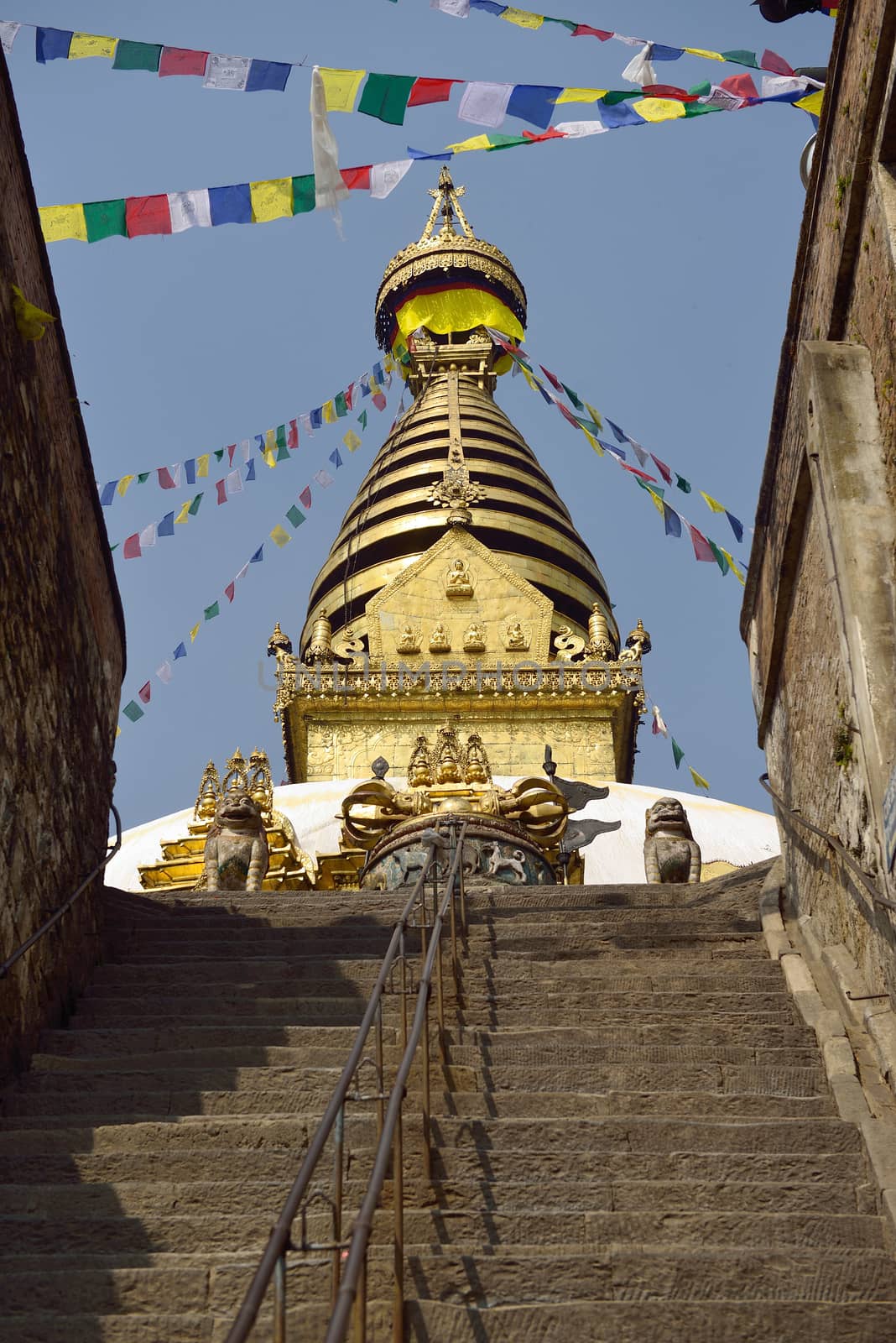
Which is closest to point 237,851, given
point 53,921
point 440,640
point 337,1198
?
point 53,921

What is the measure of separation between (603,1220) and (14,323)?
5418 mm

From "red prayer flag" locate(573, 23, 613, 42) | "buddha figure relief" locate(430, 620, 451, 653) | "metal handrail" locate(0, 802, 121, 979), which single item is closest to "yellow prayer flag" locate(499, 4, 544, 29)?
"red prayer flag" locate(573, 23, 613, 42)

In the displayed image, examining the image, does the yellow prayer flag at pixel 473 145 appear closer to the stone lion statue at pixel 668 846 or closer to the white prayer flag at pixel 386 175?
the white prayer flag at pixel 386 175

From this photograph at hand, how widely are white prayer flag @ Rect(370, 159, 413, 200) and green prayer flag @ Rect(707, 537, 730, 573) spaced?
8.94m

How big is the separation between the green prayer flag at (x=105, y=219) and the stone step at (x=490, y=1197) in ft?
25.8

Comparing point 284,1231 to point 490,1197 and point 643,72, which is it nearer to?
point 490,1197

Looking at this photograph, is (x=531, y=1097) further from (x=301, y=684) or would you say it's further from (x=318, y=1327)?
(x=301, y=684)

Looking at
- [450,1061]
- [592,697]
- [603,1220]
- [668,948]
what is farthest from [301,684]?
[603,1220]

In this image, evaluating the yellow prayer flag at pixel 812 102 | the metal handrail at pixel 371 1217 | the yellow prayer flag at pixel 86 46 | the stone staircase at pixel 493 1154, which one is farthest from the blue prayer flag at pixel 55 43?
the metal handrail at pixel 371 1217

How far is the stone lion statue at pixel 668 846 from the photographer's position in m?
12.7

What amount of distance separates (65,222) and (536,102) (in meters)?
3.78

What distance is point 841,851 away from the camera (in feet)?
23.1

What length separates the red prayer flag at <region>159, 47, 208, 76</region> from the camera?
1098cm

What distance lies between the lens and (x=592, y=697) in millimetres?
23312
